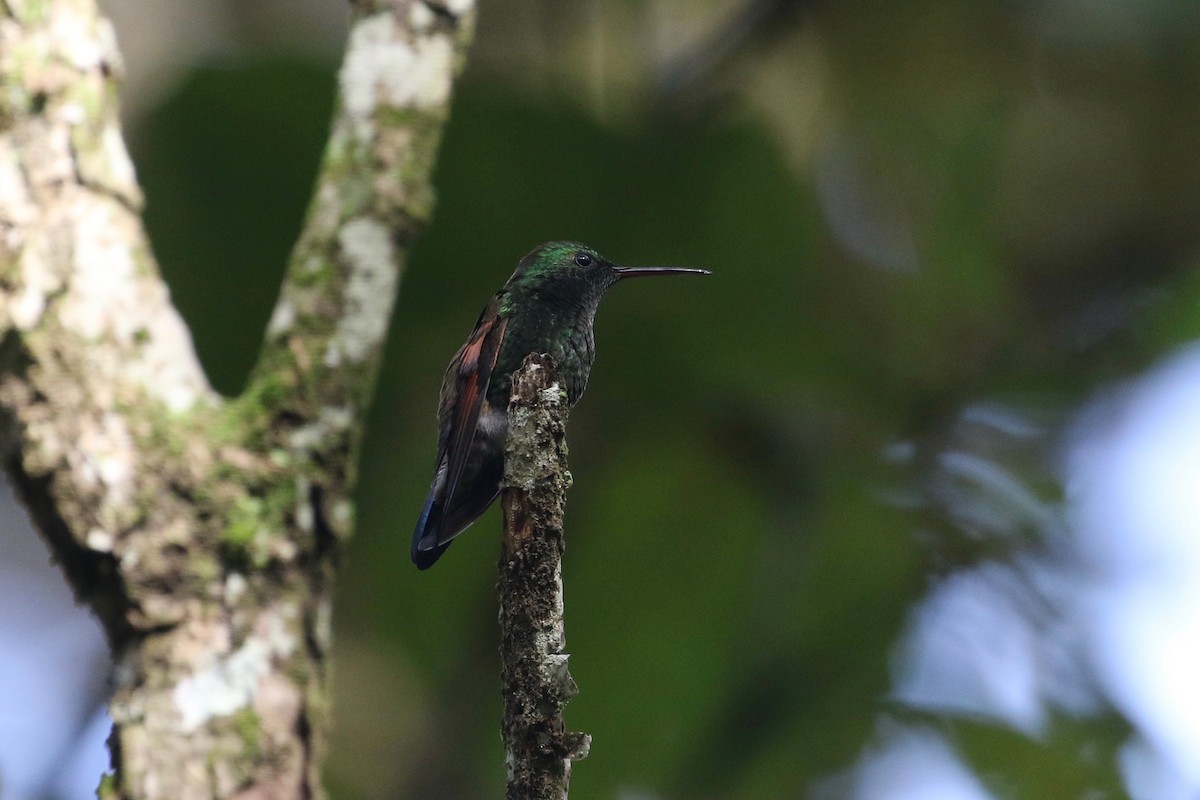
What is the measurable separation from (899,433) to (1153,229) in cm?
186

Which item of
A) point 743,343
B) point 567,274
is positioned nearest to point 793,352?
point 743,343

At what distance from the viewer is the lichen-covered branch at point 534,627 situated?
1576 mm

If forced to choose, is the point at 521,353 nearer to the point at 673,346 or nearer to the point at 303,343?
the point at 303,343

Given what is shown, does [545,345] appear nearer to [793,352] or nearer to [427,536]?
[427,536]

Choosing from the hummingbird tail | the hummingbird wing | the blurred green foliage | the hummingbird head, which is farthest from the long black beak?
the blurred green foliage

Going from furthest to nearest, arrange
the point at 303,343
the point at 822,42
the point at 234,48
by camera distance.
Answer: the point at 822,42 → the point at 234,48 → the point at 303,343

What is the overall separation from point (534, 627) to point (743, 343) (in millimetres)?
4847

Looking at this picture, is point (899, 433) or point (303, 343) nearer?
point (303, 343)

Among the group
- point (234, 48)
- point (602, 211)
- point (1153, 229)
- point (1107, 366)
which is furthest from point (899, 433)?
point (234, 48)

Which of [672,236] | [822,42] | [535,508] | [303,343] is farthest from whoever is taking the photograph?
[822,42]

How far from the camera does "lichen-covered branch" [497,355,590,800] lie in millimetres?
1576

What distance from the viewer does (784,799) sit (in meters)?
6.39

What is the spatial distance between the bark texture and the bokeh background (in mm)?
2676

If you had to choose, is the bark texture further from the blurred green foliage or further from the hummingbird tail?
the blurred green foliage
